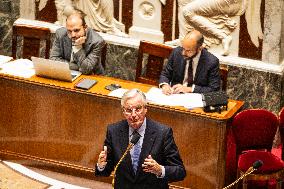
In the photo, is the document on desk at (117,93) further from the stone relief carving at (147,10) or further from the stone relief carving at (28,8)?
the stone relief carving at (28,8)

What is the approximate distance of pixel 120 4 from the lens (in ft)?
25.8

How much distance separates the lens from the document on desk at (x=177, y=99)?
6.04 m

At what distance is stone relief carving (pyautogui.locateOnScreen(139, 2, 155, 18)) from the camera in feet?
25.3

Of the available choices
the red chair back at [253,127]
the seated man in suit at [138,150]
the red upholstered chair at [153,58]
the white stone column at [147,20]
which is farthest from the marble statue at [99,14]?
the seated man in suit at [138,150]

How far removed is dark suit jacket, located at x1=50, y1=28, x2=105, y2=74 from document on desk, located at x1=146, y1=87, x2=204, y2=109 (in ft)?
2.28

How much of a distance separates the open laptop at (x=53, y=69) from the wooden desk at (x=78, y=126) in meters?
0.06

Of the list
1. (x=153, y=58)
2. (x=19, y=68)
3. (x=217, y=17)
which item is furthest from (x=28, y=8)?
(x=217, y=17)

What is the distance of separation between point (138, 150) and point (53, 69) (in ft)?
6.92

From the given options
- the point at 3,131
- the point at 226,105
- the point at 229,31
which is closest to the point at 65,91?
the point at 3,131

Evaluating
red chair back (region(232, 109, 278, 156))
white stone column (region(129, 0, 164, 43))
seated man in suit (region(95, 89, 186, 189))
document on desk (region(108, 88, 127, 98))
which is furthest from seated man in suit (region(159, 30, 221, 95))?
seated man in suit (region(95, 89, 186, 189))

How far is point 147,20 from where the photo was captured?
25.5 ft

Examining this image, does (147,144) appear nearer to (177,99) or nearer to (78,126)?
(177,99)

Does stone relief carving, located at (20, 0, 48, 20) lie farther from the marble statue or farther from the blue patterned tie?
the blue patterned tie

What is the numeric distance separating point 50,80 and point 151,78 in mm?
1065
